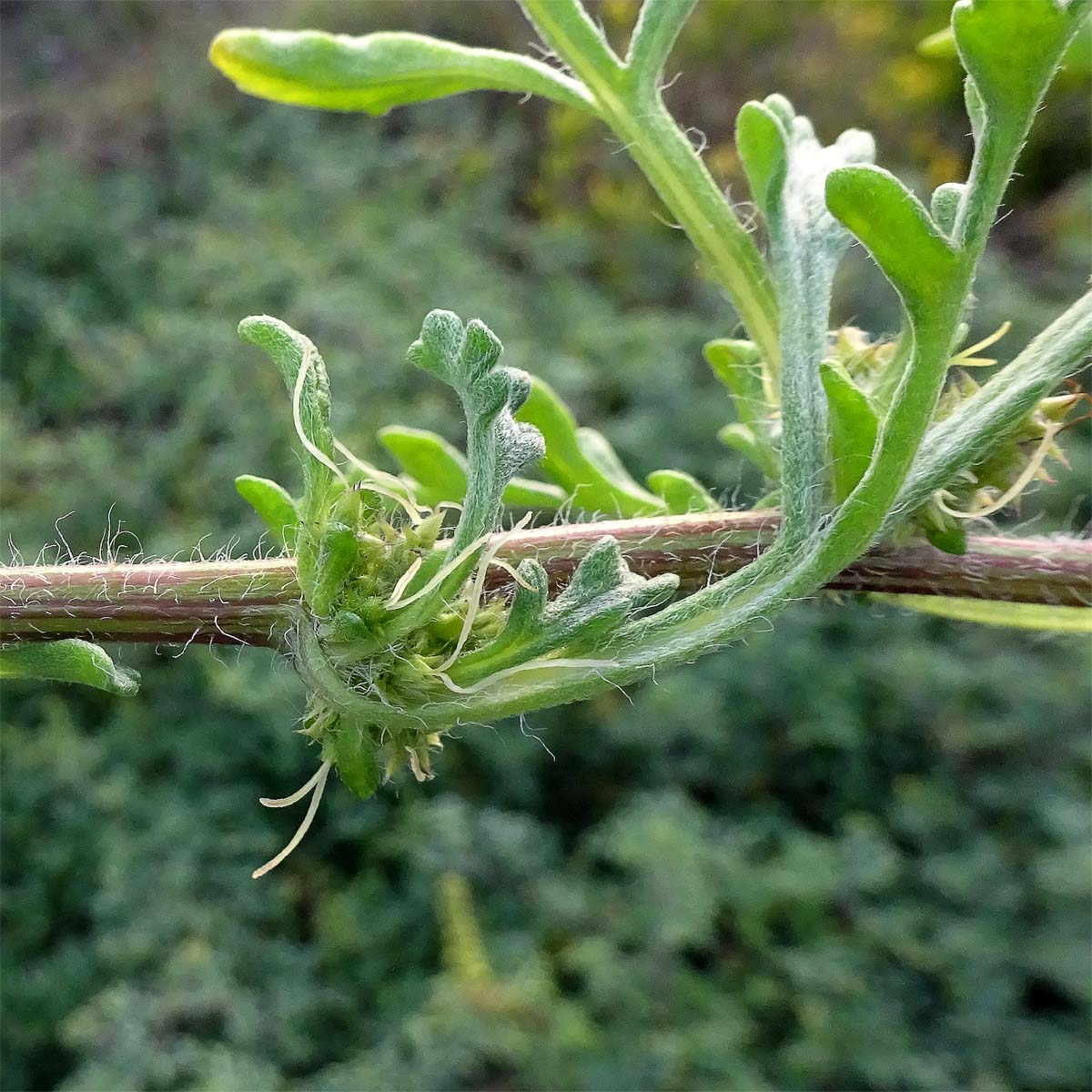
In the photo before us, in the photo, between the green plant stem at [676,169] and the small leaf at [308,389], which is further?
the green plant stem at [676,169]

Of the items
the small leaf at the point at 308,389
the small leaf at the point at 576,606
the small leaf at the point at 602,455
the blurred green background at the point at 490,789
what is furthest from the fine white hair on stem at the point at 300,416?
the blurred green background at the point at 490,789

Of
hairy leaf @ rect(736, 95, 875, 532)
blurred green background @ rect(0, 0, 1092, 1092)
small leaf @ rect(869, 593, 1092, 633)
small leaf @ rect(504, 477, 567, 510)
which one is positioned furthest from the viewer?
blurred green background @ rect(0, 0, 1092, 1092)

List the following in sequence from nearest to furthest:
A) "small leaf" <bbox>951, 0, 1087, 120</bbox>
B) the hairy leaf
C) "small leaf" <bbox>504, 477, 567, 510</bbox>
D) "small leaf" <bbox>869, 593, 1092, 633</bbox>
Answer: "small leaf" <bbox>951, 0, 1087, 120</bbox> → the hairy leaf → "small leaf" <bbox>869, 593, 1092, 633</bbox> → "small leaf" <bbox>504, 477, 567, 510</bbox>

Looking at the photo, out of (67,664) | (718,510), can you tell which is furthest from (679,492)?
(67,664)

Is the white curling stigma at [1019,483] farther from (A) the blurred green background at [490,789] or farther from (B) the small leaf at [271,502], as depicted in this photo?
(A) the blurred green background at [490,789]

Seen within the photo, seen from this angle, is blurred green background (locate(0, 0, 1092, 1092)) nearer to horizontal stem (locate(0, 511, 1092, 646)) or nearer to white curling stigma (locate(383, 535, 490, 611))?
horizontal stem (locate(0, 511, 1092, 646))

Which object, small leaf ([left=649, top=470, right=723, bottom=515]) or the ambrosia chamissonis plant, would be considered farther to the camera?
small leaf ([left=649, top=470, right=723, bottom=515])

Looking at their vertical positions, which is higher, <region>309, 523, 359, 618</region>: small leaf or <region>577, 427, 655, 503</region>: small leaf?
<region>577, 427, 655, 503</region>: small leaf

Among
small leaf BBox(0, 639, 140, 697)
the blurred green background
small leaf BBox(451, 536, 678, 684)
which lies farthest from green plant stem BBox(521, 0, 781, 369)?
the blurred green background
